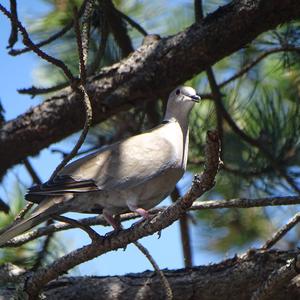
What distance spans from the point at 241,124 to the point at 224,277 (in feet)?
4.90

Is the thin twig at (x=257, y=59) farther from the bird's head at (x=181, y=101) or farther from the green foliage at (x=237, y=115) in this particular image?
the bird's head at (x=181, y=101)

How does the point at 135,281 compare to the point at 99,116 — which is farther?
the point at 99,116

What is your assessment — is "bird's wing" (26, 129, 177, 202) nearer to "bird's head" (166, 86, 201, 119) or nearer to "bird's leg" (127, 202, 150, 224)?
"bird's leg" (127, 202, 150, 224)

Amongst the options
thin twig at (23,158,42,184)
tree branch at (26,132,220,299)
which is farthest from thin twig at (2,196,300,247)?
thin twig at (23,158,42,184)

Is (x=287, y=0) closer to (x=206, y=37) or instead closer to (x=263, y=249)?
(x=206, y=37)

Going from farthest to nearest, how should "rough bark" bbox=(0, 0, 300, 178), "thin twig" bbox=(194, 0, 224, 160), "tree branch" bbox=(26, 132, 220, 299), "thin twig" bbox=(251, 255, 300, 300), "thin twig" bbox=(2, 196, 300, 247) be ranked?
1. "thin twig" bbox=(194, 0, 224, 160)
2. "rough bark" bbox=(0, 0, 300, 178)
3. "thin twig" bbox=(2, 196, 300, 247)
4. "thin twig" bbox=(251, 255, 300, 300)
5. "tree branch" bbox=(26, 132, 220, 299)

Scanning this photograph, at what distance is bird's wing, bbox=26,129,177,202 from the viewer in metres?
3.00

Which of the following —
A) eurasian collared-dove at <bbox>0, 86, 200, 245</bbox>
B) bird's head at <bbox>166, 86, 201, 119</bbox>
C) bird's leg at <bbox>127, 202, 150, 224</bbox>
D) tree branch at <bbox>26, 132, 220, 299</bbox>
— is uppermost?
bird's head at <bbox>166, 86, 201, 119</bbox>

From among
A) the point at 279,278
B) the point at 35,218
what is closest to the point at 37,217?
the point at 35,218

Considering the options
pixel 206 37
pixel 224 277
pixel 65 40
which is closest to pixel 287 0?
pixel 206 37

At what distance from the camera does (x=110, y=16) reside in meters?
4.02

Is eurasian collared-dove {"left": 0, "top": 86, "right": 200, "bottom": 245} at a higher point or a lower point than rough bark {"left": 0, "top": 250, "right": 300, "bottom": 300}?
higher

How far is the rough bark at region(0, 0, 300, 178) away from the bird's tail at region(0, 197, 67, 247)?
0.73 meters

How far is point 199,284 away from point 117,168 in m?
0.55
